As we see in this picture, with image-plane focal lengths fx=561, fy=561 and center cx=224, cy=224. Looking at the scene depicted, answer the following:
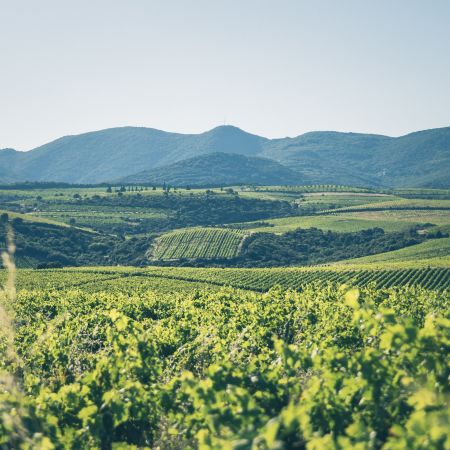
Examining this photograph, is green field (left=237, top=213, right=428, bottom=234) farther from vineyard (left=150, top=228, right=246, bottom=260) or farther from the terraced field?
the terraced field

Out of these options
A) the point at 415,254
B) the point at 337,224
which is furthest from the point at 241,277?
the point at 337,224

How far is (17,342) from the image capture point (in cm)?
2017

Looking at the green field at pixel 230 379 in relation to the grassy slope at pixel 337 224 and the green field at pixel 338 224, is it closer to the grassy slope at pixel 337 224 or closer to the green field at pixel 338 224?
the grassy slope at pixel 337 224

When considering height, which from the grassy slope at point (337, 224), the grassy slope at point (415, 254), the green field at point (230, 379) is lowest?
the grassy slope at point (415, 254)

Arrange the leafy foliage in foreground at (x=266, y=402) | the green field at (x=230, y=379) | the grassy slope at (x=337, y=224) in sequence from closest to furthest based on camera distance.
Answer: the leafy foliage in foreground at (x=266, y=402) < the green field at (x=230, y=379) < the grassy slope at (x=337, y=224)

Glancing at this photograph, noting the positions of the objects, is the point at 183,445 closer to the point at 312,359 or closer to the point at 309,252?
the point at 312,359

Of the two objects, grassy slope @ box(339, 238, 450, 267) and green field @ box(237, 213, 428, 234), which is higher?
green field @ box(237, 213, 428, 234)

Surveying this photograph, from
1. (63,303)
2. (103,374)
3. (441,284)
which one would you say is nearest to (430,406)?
(103,374)

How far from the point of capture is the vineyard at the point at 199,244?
481 feet

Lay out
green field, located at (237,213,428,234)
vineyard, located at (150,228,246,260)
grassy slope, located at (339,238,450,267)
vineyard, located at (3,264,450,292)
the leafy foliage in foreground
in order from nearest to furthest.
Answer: the leafy foliage in foreground → vineyard, located at (3,264,450,292) → grassy slope, located at (339,238,450,267) → vineyard, located at (150,228,246,260) → green field, located at (237,213,428,234)


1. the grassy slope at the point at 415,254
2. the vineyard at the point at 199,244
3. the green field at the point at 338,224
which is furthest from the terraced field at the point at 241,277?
the green field at the point at 338,224

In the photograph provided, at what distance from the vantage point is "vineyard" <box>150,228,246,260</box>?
147 meters

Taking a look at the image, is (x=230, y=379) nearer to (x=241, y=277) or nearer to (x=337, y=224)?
(x=241, y=277)

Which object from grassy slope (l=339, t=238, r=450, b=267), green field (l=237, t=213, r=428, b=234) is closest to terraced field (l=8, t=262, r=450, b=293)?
grassy slope (l=339, t=238, r=450, b=267)
